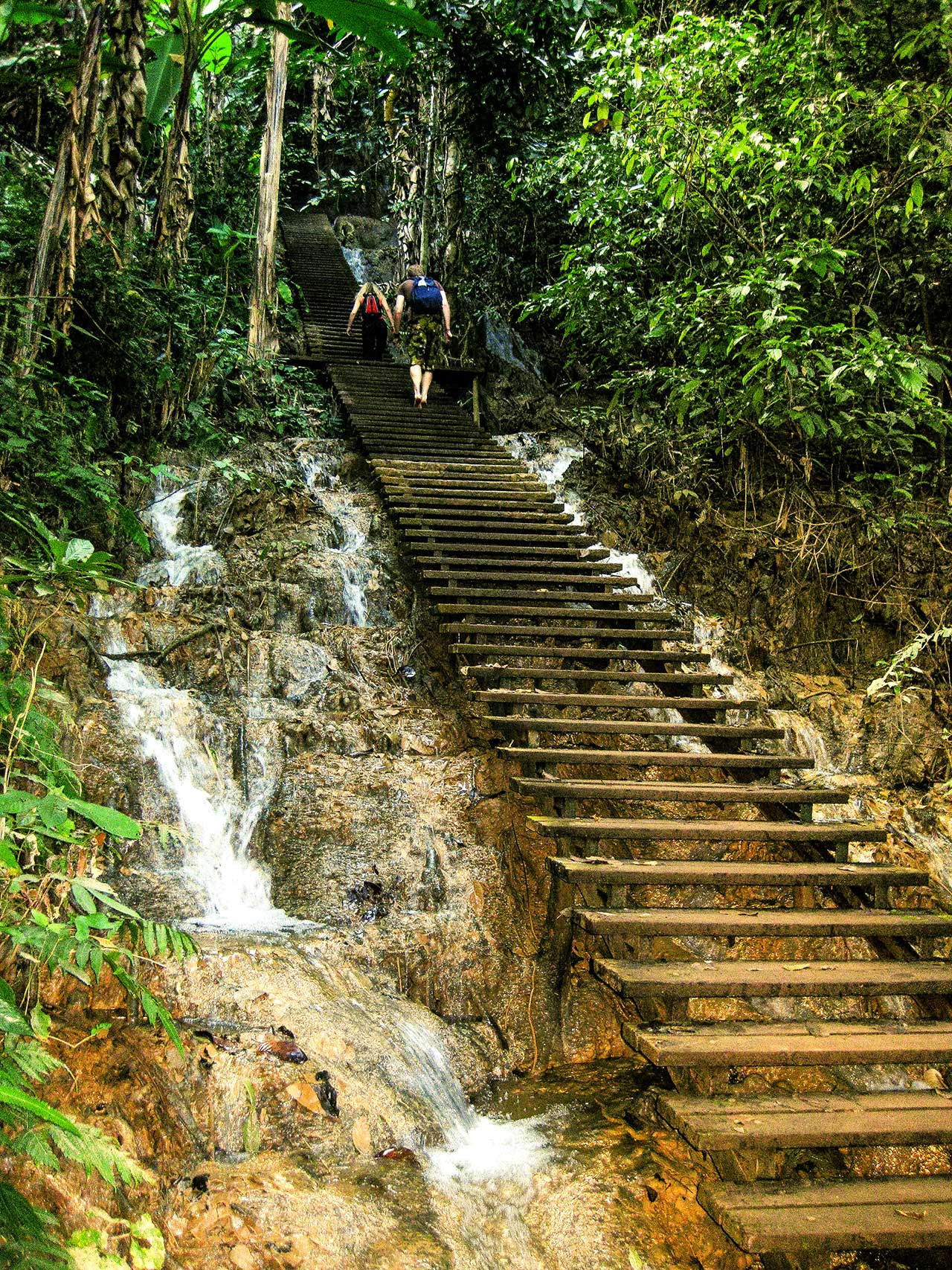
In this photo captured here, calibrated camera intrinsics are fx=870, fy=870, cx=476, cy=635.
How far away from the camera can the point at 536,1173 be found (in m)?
3.03

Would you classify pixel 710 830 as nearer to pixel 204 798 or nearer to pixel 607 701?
pixel 607 701

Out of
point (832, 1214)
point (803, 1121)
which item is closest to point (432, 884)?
point (803, 1121)

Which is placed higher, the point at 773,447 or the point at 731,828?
the point at 773,447

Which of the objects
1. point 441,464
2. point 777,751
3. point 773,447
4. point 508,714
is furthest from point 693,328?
point 508,714

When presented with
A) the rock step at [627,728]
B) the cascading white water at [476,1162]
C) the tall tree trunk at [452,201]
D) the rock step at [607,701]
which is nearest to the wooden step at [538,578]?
the rock step at [607,701]

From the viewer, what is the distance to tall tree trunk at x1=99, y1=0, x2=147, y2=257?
779 cm

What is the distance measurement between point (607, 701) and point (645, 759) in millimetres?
624

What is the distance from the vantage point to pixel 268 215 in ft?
34.5

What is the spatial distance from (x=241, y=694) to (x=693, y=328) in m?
4.60

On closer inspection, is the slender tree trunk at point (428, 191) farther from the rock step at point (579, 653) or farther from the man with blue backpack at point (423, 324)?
the rock step at point (579, 653)

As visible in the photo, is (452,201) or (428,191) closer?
(452,201)

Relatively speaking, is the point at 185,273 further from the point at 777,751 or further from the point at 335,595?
Result: the point at 777,751

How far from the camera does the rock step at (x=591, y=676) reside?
5.09 metres

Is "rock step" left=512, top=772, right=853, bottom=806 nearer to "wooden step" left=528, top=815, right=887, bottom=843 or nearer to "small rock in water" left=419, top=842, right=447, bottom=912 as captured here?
"wooden step" left=528, top=815, right=887, bottom=843
